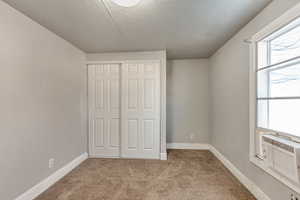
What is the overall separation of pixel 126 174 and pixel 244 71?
245 cm

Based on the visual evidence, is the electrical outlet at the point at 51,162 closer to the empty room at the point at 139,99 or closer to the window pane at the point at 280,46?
the empty room at the point at 139,99

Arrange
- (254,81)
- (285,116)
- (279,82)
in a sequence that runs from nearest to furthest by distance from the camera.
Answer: (285,116) < (279,82) < (254,81)

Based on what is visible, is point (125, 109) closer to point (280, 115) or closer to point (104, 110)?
point (104, 110)

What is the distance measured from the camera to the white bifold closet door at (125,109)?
130 inches

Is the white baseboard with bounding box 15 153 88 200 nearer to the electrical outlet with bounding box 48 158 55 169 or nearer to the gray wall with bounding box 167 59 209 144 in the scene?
the electrical outlet with bounding box 48 158 55 169

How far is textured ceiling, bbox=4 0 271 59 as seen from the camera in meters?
1.69

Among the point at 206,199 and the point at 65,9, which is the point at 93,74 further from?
the point at 206,199

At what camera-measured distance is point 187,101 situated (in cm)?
403

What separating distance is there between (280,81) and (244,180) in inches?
57.5

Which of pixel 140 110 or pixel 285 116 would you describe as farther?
pixel 140 110

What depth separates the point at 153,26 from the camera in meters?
2.20

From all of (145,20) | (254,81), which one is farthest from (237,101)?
(145,20)

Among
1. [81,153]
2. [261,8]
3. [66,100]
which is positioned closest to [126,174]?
[81,153]

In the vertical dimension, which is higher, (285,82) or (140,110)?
(285,82)
